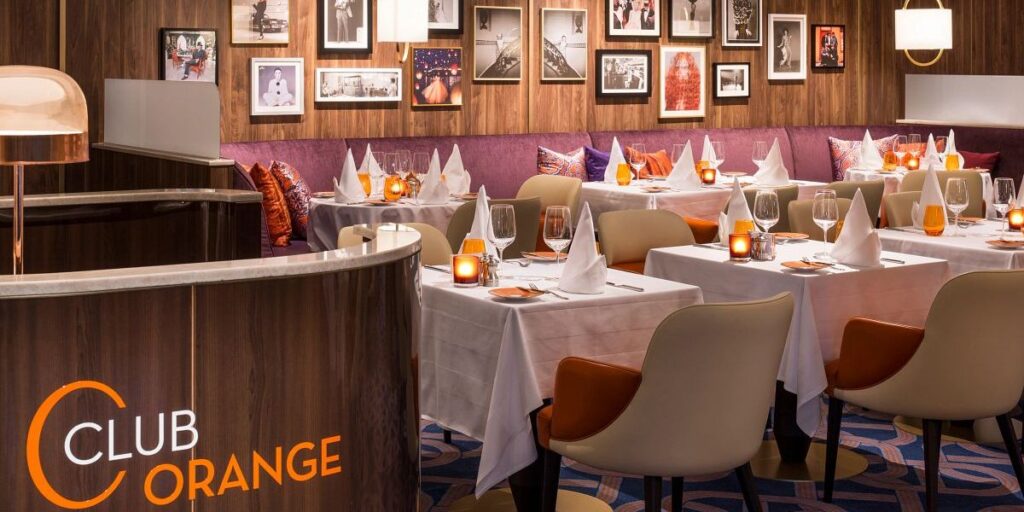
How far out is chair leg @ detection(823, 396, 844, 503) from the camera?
433cm

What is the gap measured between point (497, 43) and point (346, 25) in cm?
117

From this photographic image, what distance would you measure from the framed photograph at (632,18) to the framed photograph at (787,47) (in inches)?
45.3

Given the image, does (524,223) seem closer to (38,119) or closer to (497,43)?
(38,119)

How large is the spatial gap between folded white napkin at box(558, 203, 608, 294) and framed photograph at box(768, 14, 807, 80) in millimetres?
6949

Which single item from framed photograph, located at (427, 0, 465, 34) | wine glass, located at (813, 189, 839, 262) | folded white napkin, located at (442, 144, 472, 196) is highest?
framed photograph, located at (427, 0, 465, 34)

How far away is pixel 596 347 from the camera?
4.04 meters

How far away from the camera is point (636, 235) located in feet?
18.2

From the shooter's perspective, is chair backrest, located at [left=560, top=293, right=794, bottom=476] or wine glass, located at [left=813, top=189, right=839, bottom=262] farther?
wine glass, located at [left=813, top=189, right=839, bottom=262]

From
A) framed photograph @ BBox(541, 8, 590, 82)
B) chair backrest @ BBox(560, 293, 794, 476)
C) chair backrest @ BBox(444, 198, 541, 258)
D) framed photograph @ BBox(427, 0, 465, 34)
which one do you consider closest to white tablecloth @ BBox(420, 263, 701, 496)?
chair backrest @ BBox(560, 293, 794, 476)

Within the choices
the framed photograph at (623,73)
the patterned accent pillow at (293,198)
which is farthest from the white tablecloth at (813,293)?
the framed photograph at (623,73)

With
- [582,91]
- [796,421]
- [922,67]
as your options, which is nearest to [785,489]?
[796,421]

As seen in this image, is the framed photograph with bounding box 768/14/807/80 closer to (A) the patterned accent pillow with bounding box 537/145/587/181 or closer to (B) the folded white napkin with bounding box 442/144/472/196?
(A) the patterned accent pillow with bounding box 537/145/587/181

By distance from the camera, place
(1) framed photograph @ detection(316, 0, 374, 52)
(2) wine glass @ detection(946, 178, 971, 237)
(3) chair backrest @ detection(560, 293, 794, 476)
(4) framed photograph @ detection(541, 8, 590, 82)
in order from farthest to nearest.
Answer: (4) framed photograph @ detection(541, 8, 590, 82)
(1) framed photograph @ detection(316, 0, 374, 52)
(2) wine glass @ detection(946, 178, 971, 237)
(3) chair backrest @ detection(560, 293, 794, 476)

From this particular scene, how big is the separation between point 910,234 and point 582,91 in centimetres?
453
